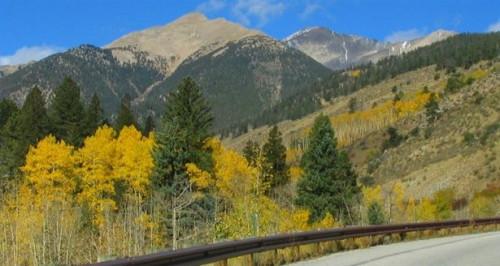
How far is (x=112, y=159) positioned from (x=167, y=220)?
1632cm

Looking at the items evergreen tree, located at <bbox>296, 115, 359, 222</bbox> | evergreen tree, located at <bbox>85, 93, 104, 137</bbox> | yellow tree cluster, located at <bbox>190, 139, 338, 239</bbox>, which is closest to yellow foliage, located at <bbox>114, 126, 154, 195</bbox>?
yellow tree cluster, located at <bbox>190, 139, 338, 239</bbox>

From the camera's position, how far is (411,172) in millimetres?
95000

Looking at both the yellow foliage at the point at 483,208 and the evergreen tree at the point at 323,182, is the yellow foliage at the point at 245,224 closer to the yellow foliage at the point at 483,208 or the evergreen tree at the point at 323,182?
the evergreen tree at the point at 323,182

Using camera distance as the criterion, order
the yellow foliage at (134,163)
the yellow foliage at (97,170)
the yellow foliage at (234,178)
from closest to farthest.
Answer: the yellow foliage at (234,178), the yellow foliage at (134,163), the yellow foliage at (97,170)

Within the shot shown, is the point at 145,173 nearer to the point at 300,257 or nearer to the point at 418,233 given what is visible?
the point at 418,233

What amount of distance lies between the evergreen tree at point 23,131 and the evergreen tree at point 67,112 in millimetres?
1010

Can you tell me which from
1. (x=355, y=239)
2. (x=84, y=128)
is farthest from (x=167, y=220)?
(x=84, y=128)

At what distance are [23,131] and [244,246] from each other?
2086 inches

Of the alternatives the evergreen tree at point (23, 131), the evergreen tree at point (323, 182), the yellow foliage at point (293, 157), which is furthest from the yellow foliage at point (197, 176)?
the yellow foliage at point (293, 157)

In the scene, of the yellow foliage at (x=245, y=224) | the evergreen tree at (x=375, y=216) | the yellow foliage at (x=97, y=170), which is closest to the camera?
the yellow foliage at (x=245, y=224)

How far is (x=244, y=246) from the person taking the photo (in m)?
15.8

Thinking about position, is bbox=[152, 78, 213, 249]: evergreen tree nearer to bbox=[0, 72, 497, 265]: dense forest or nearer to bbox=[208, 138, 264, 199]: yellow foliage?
bbox=[0, 72, 497, 265]: dense forest

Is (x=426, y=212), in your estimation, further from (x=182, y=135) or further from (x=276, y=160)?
(x=182, y=135)

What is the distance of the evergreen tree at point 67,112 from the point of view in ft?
225
